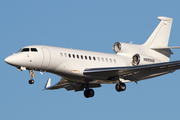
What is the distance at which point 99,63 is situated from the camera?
91.2ft

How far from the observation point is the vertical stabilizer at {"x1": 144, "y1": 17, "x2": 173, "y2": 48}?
104 ft

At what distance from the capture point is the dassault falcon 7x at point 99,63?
1006 inches

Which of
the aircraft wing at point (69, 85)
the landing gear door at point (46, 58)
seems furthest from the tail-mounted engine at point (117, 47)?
the landing gear door at point (46, 58)

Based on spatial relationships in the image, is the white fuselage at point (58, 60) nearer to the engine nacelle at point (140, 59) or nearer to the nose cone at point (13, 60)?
the nose cone at point (13, 60)

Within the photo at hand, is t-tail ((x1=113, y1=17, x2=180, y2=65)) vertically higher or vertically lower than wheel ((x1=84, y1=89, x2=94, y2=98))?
higher

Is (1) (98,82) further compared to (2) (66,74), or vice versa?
(1) (98,82)

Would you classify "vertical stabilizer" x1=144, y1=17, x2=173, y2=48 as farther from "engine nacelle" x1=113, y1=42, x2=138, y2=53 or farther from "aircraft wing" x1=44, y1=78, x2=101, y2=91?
"aircraft wing" x1=44, y1=78, x2=101, y2=91

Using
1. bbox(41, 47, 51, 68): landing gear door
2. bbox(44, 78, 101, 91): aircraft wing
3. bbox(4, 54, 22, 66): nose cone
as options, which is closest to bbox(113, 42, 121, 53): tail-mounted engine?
bbox(44, 78, 101, 91): aircraft wing

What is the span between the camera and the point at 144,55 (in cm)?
3012

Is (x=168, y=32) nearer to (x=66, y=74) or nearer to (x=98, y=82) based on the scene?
(x=98, y=82)

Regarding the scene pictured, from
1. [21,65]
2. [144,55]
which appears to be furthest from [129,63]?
[21,65]

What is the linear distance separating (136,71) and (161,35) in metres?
6.36

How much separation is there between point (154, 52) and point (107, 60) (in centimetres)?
487

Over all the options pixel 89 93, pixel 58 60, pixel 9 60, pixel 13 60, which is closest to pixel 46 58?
pixel 58 60
